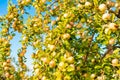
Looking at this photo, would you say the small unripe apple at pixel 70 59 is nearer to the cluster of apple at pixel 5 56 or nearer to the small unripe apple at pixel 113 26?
the small unripe apple at pixel 113 26

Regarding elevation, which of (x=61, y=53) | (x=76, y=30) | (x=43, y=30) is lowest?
(x=61, y=53)

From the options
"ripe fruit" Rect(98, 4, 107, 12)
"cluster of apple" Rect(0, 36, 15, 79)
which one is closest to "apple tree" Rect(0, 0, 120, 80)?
"ripe fruit" Rect(98, 4, 107, 12)

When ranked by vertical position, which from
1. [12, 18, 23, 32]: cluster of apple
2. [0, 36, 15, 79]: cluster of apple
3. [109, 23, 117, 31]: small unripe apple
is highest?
[12, 18, 23, 32]: cluster of apple

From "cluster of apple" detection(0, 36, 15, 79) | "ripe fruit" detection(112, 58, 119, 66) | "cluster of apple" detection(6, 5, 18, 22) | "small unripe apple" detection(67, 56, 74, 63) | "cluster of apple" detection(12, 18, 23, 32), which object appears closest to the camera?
"ripe fruit" detection(112, 58, 119, 66)

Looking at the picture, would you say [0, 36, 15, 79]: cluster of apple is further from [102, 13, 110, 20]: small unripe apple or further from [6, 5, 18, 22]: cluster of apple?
[102, 13, 110, 20]: small unripe apple

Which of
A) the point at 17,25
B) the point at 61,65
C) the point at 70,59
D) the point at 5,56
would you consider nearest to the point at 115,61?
the point at 70,59

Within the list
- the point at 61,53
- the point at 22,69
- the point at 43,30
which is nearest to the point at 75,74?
the point at 61,53

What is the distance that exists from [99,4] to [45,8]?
310 centimetres

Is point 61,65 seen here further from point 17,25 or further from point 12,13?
point 17,25

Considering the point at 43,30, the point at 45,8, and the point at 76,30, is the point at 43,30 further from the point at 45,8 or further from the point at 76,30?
the point at 76,30

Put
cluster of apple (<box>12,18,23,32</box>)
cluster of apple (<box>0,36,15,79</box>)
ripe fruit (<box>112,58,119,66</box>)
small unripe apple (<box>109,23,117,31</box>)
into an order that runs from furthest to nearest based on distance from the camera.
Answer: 1. cluster of apple (<box>12,18,23,32</box>)
2. cluster of apple (<box>0,36,15,79</box>)
3. ripe fruit (<box>112,58,119,66</box>)
4. small unripe apple (<box>109,23,117,31</box>)

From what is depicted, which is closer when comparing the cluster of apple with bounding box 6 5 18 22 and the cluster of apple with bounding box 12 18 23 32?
the cluster of apple with bounding box 6 5 18 22

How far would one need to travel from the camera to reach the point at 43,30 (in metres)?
9.63

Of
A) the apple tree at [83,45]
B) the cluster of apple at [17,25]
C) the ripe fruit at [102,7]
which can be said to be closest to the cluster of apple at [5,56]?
the cluster of apple at [17,25]
